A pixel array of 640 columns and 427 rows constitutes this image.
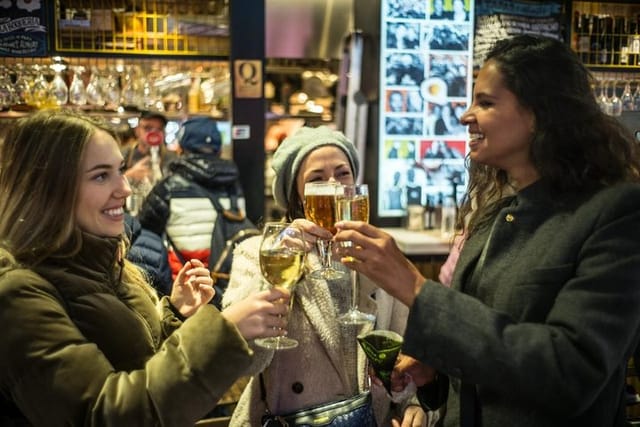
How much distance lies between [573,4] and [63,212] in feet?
20.0

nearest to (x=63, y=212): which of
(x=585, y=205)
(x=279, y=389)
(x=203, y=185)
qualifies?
(x=279, y=389)

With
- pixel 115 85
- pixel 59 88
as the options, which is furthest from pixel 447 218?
pixel 59 88

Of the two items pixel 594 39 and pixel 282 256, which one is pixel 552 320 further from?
pixel 594 39

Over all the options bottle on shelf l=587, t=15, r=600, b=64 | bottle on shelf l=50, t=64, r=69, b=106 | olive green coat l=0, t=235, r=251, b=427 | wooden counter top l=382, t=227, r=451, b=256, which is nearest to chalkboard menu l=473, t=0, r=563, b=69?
bottle on shelf l=587, t=15, r=600, b=64

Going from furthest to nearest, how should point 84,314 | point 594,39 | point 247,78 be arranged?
point 594,39
point 247,78
point 84,314

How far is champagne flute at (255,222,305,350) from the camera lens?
5.31 ft

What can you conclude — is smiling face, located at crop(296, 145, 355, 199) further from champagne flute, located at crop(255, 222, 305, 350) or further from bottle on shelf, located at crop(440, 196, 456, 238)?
bottle on shelf, located at crop(440, 196, 456, 238)

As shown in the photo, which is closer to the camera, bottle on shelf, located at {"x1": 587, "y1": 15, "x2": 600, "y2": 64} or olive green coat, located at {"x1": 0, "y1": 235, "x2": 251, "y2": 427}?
olive green coat, located at {"x1": 0, "y1": 235, "x2": 251, "y2": 427}

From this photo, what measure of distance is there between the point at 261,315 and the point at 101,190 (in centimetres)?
54

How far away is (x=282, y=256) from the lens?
1.61 metres

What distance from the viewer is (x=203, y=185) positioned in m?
4.56

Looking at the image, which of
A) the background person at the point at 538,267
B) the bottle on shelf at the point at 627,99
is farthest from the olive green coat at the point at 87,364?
the bottle on shelf at the point at 627,99

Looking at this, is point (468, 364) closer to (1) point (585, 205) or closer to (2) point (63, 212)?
(1) point (585, 205)

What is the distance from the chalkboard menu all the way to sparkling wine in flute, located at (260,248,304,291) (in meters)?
5.04
